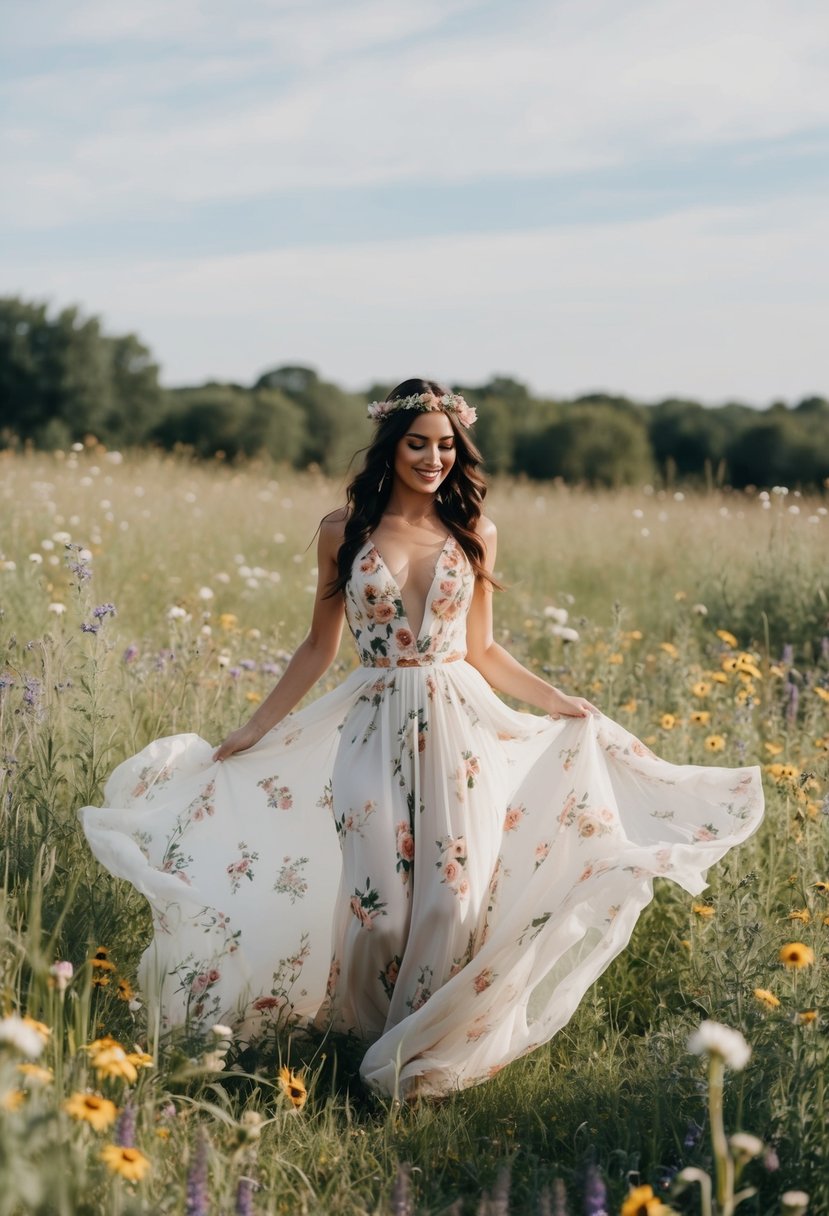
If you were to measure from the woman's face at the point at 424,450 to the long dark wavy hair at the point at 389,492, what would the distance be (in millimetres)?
29

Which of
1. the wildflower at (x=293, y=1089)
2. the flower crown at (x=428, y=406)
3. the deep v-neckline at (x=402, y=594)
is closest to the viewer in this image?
the wildflower at (x=293, y=1089)

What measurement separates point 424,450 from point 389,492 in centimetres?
19

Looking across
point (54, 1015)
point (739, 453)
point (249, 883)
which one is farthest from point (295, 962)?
point (739, 453)

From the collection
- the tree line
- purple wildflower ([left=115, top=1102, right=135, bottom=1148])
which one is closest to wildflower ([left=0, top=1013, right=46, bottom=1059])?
purple wildflower ([left=115, top=1102, right=135, bottom=1148])

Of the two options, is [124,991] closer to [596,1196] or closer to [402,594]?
[402,594]

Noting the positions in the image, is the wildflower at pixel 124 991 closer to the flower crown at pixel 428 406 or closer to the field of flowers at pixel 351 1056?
the field of flowers at pixel 351 1056

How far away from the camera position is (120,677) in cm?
496

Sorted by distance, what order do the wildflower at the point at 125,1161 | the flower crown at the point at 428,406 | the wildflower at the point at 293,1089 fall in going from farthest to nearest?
1. the flower crown at the point at 428,406
2. the wildflower at the point at 293,1089
3. the wildflower at the point at 125,1161

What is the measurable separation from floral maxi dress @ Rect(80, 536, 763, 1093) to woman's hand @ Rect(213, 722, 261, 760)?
0.17 ft

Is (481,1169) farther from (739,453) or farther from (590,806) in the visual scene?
(739,453)

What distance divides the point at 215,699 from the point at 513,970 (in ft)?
7.15

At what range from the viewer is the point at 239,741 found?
390 cm

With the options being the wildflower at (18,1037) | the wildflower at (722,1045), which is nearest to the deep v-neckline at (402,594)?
the wildflower at (722,1045)

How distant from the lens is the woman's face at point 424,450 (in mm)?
3703
